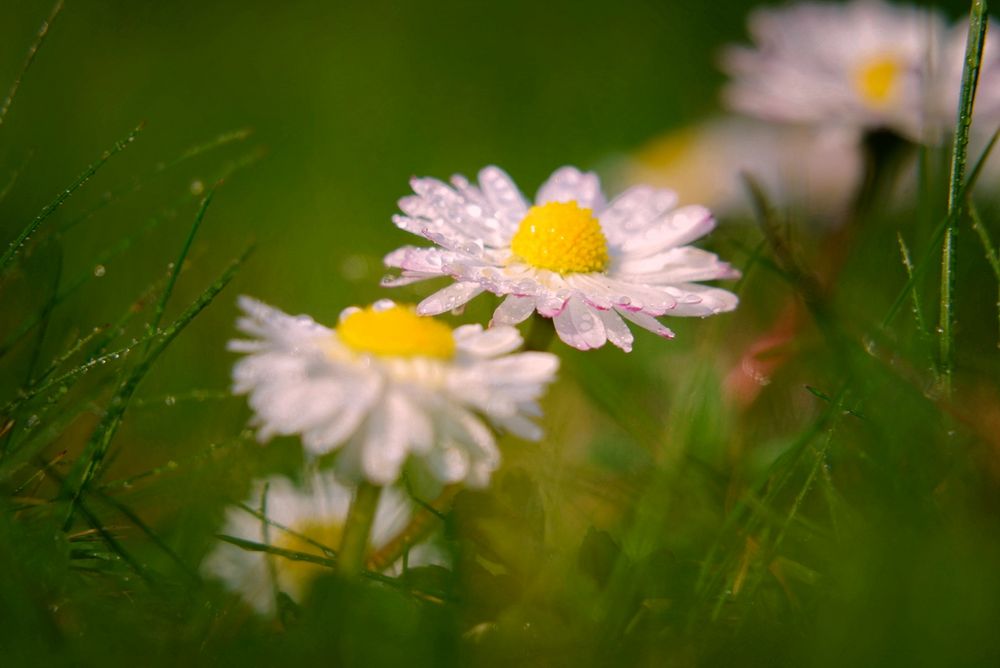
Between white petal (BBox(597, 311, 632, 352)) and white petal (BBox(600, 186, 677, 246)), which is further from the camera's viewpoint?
white petal (BBox(600, 186, 677, 246))

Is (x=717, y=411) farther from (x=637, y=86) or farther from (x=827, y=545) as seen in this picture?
(x=637, y=86)

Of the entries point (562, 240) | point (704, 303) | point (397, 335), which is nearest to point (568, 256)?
point (562, 240)

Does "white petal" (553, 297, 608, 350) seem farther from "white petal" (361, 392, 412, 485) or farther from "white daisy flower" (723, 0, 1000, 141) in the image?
"white daisy flower" (723, 0, 1000, 141)

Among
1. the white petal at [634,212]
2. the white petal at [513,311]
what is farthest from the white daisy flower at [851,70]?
the white petal at [513,311]

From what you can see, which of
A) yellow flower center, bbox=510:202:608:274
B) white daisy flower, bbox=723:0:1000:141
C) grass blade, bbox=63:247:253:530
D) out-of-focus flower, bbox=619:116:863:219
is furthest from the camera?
out-of-focus flower, bbox=619:116:863:219

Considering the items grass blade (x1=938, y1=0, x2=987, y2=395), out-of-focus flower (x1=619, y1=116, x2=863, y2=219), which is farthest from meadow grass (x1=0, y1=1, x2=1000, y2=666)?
out-of-focus flower (x1=619, y1=116, x2=863, y2=219)

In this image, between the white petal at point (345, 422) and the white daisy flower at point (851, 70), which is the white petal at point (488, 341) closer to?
the white petal at point (345, 422)

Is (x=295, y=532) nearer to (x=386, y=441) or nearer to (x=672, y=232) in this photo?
(x=386, y=441)
